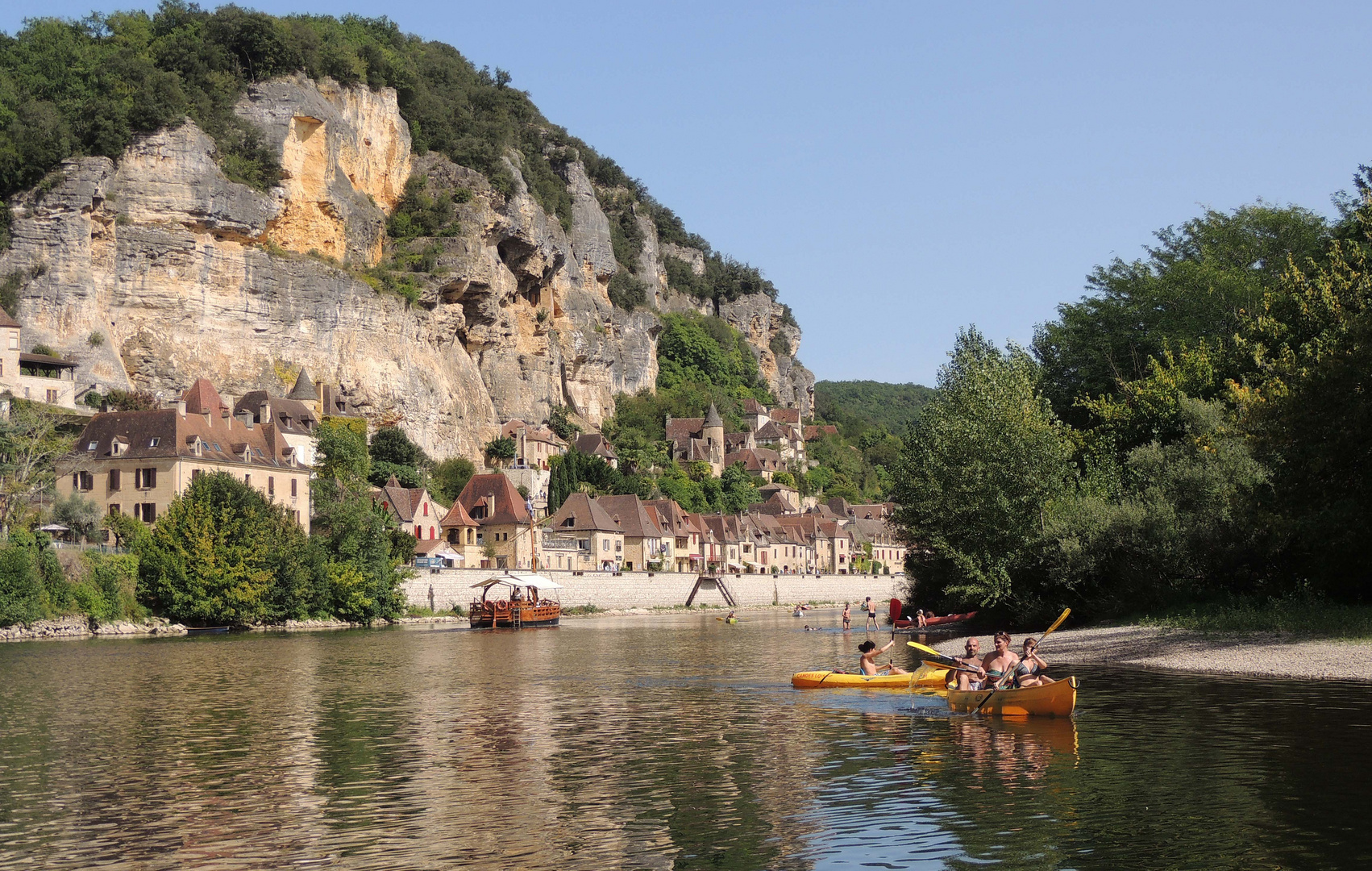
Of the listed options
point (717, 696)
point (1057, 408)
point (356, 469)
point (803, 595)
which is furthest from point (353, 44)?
point (717, 696)

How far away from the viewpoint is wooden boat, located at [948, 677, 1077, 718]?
20906mm

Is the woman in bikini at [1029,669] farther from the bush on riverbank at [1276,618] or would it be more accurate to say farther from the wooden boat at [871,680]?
the bush on riverbank at [1276,618]

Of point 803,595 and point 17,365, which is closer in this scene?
point 17,365

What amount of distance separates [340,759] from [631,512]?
3299 inches

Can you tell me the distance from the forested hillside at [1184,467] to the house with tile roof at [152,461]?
3649 cm

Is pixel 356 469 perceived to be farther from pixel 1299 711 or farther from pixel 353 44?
pixel 1299 711

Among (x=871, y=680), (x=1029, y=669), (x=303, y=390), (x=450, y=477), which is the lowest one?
(x=871, y=680)

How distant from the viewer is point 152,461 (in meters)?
62.3

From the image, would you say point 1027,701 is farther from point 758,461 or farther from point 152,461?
point 758,461

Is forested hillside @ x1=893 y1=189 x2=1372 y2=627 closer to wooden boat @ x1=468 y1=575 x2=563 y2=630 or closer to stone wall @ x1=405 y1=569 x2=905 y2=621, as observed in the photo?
wooden boat @ x1=468 y1=575 x2=563 y2=630

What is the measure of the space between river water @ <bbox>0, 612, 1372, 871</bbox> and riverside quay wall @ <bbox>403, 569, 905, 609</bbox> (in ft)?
126

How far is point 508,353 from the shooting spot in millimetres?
115750

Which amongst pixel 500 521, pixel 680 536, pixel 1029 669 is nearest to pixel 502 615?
pixel 500 521

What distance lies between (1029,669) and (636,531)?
79713 mm
